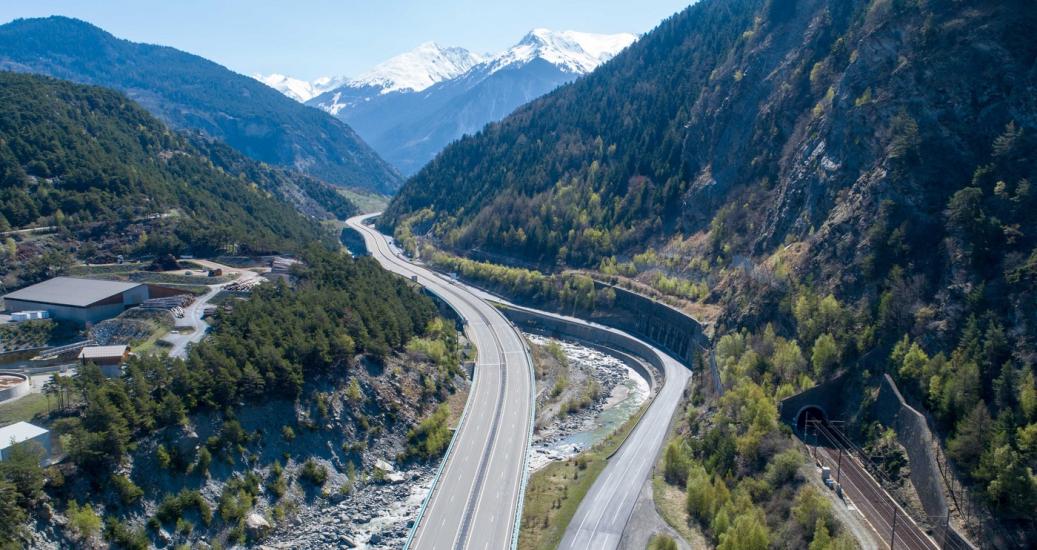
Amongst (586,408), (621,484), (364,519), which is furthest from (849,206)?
(364,519)

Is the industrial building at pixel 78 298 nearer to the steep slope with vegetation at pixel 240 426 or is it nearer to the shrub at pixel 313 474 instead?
the steep slope with vegetation at pixel 240 426

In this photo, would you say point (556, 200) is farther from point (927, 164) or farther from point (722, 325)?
point (927, 164)

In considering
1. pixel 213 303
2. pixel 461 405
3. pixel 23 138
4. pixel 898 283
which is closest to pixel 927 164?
pixel 898 283

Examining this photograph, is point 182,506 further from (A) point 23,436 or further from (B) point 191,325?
(B) point 191,325

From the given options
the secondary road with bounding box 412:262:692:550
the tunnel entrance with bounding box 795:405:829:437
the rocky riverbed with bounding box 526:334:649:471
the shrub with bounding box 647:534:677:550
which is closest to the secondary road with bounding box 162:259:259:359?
the rocky riverbed with bounding box 526:334:649:471

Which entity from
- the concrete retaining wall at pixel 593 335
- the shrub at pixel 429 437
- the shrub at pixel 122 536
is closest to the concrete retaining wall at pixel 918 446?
the concrete retaining wall at pixel 593 335

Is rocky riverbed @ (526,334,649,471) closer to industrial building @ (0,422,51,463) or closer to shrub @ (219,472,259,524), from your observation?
shrub @ (219,472,259,524)
